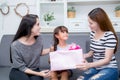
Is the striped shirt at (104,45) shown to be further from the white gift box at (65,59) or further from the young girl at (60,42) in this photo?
the young girl at (60,42)

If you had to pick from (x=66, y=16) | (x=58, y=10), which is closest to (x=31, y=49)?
(x=66, y=16)

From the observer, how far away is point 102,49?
191cm

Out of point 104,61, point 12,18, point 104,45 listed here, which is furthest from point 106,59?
point 12,18

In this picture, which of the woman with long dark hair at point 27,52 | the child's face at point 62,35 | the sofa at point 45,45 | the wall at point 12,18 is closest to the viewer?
the woman with long dark hair at point 27,52

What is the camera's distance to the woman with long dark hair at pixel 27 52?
6.48 feet

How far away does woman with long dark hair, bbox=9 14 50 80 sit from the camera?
77.8 inches

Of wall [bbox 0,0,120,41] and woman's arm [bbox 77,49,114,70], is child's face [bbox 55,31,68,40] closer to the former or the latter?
woman's arm [bbox 77,49,114,70]

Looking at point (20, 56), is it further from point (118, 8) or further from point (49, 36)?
point (118, 8)

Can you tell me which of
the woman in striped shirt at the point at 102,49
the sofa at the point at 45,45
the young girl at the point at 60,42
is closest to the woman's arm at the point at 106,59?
the woman in striped shirt at the point at 102,49

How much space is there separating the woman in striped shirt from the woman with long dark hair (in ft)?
1.35

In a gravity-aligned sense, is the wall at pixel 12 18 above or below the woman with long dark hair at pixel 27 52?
above

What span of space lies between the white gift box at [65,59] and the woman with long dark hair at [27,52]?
0.49 feet

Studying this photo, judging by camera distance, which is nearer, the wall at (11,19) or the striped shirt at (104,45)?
the striped shirt at (104,45)

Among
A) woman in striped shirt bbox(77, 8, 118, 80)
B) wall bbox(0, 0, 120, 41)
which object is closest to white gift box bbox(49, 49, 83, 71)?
woman in striped shirt bbox(77, 8, 118, 80)
